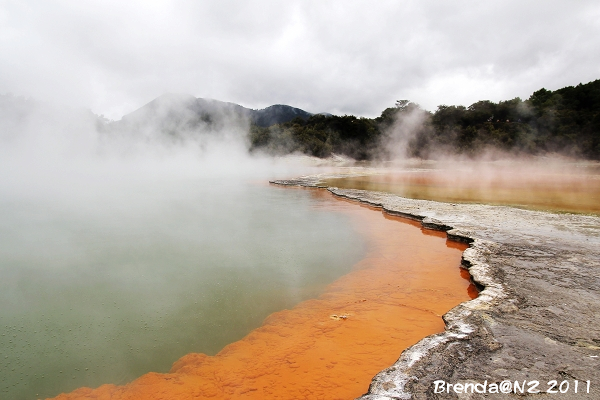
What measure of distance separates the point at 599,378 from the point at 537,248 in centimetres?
338

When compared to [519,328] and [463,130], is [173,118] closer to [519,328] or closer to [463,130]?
[463,130]

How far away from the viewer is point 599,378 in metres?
1.93

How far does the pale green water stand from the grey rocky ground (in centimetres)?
170

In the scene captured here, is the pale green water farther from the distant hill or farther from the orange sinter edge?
the distant hill

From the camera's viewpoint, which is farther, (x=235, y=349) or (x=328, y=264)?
(x=328, y=264)

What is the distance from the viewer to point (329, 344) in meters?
2.87

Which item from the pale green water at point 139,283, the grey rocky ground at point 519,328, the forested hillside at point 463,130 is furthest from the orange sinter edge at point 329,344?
the forested hillside at point 463,130

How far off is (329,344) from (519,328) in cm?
160

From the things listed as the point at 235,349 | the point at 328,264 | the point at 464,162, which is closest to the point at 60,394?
the point at 235,349

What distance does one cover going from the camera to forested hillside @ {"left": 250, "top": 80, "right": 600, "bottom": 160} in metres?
28.6

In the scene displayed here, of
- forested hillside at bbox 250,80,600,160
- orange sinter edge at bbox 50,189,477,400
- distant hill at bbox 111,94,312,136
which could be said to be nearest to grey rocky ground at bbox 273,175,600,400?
orange sinter edge at bbox 50,189,477,400

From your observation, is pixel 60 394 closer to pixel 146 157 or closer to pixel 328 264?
pixel 328 264

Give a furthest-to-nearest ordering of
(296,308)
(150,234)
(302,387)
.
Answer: (150,234)
(296,308)
(302,387)

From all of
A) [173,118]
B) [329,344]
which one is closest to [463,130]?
[173,118]
